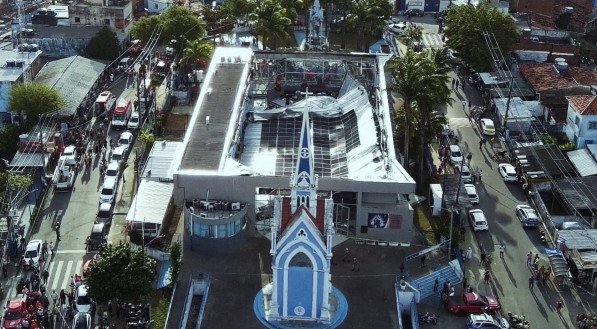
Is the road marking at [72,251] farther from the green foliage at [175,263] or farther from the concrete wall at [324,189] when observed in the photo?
the green foliage at [175,263]

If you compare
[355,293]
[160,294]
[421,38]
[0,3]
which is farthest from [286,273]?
[0,3]

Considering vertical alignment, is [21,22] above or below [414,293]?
above

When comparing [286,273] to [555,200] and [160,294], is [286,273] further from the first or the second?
[555,200]

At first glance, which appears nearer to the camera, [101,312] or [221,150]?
[101,312]

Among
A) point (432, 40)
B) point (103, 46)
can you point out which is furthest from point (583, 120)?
point (103, 46)

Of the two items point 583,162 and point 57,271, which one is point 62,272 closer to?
point 57,271

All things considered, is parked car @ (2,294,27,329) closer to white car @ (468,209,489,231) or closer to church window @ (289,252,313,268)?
church window @ (289,252,313,268)

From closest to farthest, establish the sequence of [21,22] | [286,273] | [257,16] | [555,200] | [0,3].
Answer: [286,273], [555,200], [257,16], [21,22], [0,3]

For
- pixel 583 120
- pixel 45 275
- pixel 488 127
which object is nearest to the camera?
pixel 45 275
